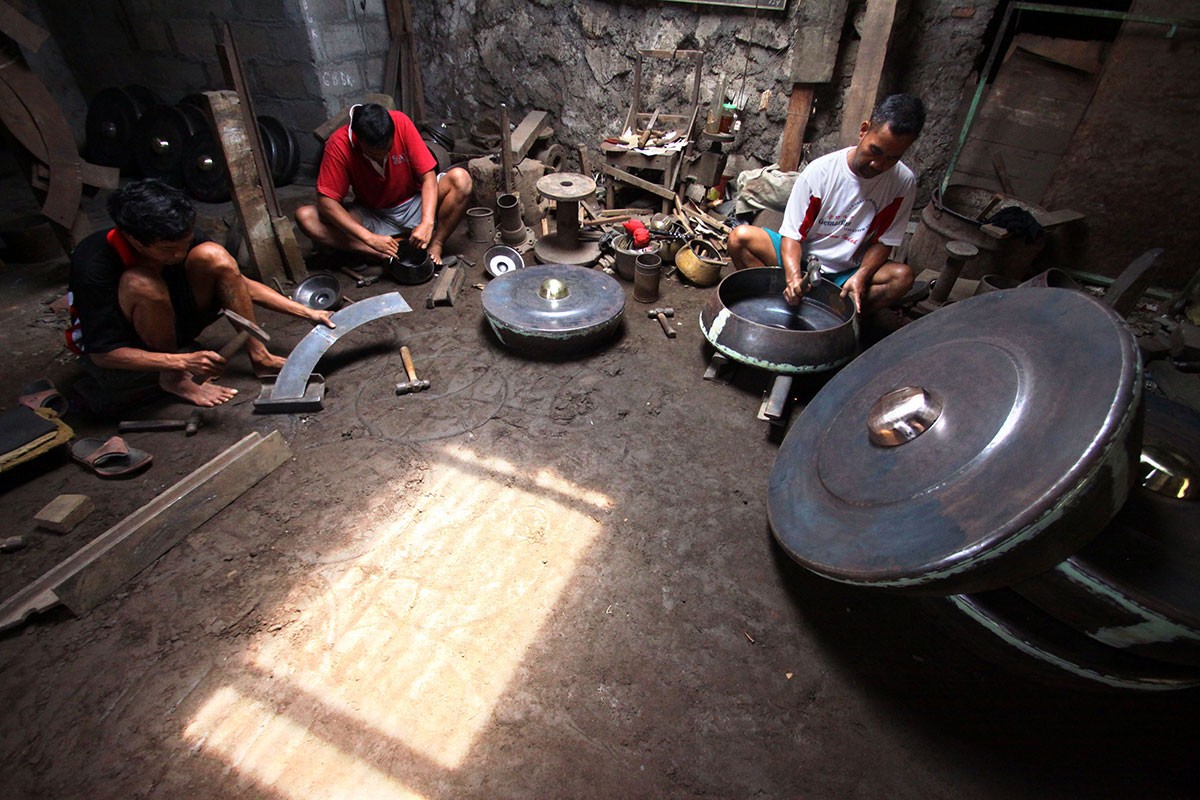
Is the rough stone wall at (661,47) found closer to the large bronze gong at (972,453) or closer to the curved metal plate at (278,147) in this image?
the curved metal plate at (278,147)

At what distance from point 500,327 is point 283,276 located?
2.10m

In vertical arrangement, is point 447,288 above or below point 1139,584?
below

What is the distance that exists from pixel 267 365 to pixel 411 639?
2134 millimetres

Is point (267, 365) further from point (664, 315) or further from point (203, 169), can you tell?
point (203, 169)

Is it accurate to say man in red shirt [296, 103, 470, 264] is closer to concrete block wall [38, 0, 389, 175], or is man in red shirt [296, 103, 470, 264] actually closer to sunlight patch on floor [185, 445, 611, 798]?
concrete block wall [38, 0, 389, 175]

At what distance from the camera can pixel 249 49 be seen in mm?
5293

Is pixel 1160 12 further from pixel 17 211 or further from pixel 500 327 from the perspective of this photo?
pixel 17 211

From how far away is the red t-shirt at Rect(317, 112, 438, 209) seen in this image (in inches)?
155

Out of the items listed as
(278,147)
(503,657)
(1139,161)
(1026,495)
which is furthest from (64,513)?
(1139,161)

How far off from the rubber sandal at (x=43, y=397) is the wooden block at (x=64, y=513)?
714mm

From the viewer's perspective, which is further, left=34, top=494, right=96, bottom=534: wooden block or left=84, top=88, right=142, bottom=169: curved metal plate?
left=84, top=88, right=142, bottom=169: curved metal plate

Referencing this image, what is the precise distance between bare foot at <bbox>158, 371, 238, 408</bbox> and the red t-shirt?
176cm

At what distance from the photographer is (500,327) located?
3.43 metres

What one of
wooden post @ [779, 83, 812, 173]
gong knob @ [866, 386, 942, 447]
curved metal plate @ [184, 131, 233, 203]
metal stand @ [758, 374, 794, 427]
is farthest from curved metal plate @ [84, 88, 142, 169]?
gong knob @ [866, 386, 942, 447]
